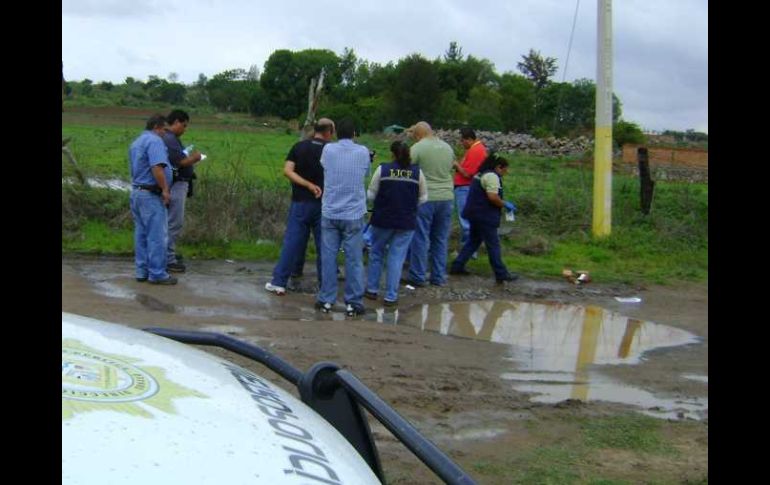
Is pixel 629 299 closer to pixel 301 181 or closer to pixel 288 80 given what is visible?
pixel 301 181

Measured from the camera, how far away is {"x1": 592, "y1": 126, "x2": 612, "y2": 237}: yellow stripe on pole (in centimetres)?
1476

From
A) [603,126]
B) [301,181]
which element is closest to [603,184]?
[603,126]

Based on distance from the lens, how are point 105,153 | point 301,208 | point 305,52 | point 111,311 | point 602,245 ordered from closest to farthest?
1. point 111,311
2. point 301,208
3. point 602,245
4. point 105,153
5. point 305,52

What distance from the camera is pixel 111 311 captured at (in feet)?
29.1

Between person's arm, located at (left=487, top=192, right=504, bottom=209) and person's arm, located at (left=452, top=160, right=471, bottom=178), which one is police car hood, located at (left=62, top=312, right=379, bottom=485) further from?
person's arm, located at (left=452, top=160, right=471, bottom=178)

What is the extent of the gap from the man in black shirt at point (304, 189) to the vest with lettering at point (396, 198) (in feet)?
2.06

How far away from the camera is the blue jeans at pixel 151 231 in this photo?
9891 millimetres

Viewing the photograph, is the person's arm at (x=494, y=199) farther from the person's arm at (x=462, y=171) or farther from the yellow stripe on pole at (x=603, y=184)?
the yellow stripe on pole at (x=603, y=184)

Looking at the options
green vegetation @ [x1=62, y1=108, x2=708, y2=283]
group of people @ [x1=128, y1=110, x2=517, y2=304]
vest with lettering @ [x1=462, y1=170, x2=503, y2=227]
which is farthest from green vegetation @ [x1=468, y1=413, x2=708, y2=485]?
green vegetation @ [x1=62, y1=108, x2=708, y2=283]

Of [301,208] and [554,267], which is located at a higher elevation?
[301,208]

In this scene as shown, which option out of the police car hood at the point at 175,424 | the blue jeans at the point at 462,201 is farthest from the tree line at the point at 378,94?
Answer: the police car hood at the point at 175,424
